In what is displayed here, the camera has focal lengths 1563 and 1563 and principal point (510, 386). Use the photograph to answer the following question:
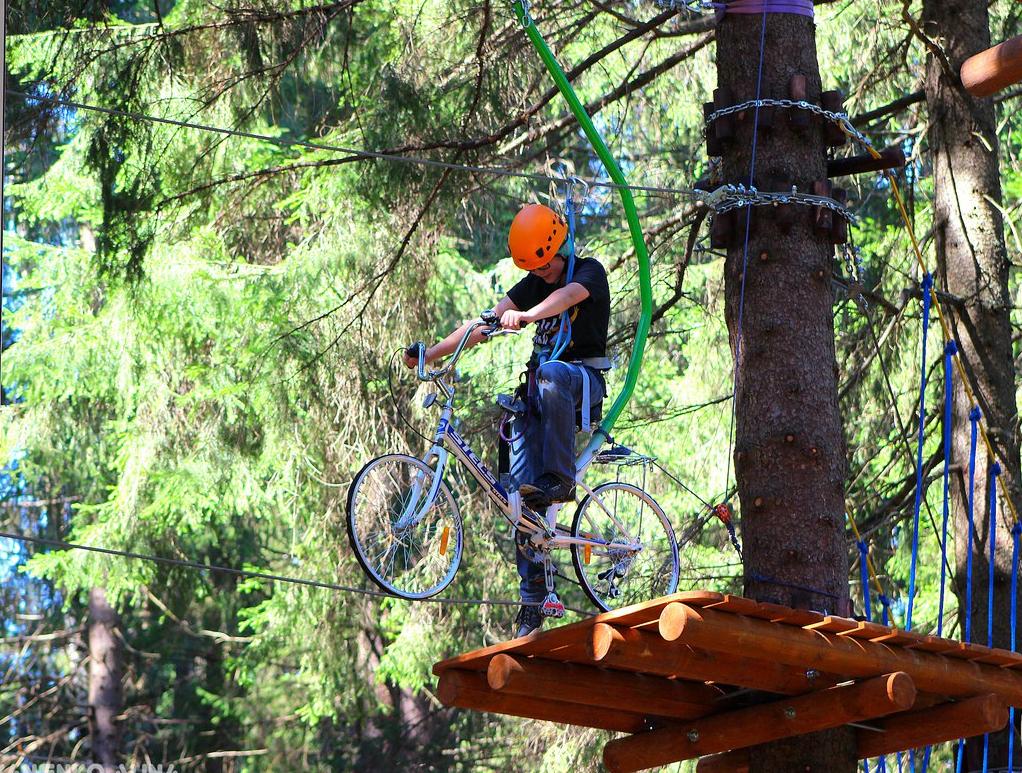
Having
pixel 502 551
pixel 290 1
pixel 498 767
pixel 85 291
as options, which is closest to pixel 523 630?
pixel 290 1

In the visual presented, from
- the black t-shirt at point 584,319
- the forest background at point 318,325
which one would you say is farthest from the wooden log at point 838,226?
the forest background at point 318,325

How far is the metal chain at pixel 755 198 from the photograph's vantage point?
577 centimetres

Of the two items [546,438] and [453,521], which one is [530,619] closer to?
[453,521]

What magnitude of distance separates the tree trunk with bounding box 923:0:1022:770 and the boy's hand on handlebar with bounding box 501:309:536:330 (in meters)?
3.37

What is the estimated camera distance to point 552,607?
Answer: 208 inches

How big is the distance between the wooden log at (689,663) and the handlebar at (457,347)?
3.60 ft

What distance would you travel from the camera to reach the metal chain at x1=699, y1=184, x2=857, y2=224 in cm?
577

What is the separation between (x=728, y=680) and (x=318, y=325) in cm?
543

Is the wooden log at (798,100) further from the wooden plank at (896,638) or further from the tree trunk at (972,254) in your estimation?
the tree trunk at (972,254)

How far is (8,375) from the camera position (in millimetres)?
13781

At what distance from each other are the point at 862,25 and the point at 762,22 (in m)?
4.26

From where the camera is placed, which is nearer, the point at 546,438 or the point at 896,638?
the point at 896,638

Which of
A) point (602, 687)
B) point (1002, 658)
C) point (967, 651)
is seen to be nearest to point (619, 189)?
point (602, 687)

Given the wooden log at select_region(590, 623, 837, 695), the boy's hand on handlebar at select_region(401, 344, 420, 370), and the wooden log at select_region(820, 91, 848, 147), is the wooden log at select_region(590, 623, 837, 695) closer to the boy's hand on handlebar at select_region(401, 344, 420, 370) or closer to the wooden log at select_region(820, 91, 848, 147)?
the boy's hand on handlebar at select_region(401, 344, 420, 370)
